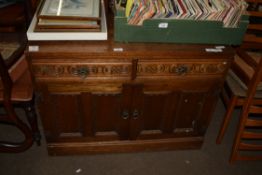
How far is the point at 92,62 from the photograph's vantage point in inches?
46.6

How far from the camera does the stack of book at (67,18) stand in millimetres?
1144

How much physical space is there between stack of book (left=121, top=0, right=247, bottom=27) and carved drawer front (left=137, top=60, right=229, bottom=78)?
195 millimetres

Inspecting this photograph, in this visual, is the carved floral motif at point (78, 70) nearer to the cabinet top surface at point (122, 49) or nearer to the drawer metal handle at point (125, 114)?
the cabinet top surface at point (122, 49)

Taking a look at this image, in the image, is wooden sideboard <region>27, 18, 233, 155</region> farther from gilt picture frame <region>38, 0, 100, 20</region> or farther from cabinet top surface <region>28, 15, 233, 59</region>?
gilt picture frame <region>38, 0, 100, 20</region>

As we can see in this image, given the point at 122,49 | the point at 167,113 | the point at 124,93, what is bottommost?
the point at 167,113

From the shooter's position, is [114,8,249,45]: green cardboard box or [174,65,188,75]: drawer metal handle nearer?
[114,8,249,45]: green cardboard box

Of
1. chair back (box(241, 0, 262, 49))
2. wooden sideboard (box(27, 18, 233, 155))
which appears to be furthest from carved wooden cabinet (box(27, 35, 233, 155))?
chair back (box(241, 0, 262, 49))

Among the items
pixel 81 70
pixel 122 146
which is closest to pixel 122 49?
pixel 81 70

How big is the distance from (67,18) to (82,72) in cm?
25

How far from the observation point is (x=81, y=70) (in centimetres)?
119

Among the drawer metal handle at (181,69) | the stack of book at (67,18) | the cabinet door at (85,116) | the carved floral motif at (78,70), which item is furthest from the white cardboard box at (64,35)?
the drawer metal handle at (181,69)

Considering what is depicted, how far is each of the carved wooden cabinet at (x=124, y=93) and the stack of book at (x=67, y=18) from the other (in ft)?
0.22

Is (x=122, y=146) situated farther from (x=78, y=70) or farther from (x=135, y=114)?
(x=78, y=70)

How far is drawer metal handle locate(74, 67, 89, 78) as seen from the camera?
3.91 feet
